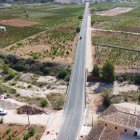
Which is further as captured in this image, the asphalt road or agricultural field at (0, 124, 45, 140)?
the asphalt road

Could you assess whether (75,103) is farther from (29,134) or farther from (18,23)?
(18,23)

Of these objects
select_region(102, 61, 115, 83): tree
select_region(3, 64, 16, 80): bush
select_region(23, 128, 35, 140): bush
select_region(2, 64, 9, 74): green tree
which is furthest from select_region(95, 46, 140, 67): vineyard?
select_region(23, 128, 35, 140): bush

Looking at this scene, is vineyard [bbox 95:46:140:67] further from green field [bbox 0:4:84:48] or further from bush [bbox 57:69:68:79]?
green field [bbox 0:4:84:48]

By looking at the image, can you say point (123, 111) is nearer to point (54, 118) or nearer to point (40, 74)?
point (54, 118)

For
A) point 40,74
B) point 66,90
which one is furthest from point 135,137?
point 40,74

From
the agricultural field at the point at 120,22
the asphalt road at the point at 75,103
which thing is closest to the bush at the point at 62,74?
the asphalt road at the point at 75,103

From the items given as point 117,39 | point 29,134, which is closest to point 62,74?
point 29,134
